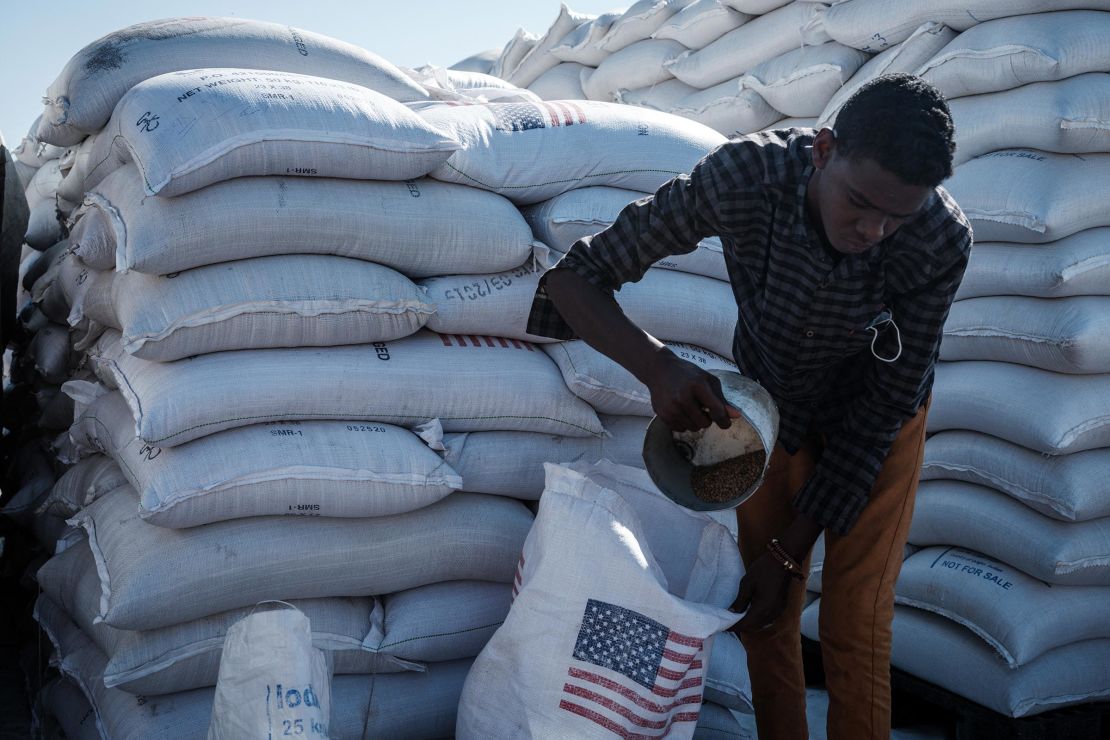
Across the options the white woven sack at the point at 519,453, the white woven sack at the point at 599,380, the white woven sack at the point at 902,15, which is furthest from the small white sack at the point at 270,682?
the white woven sack at the point at 902,15

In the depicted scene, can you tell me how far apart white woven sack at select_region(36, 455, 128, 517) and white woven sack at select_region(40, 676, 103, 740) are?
0.44 meters

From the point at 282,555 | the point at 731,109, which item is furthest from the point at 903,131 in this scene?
the point at 731,109

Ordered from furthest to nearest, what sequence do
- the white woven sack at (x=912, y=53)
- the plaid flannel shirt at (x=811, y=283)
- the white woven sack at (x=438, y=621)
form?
the white woven sack at (x=912, y=53), the white woven sack at (x=438, y=621), the plaid flannel shirt at (x=811, y=283)

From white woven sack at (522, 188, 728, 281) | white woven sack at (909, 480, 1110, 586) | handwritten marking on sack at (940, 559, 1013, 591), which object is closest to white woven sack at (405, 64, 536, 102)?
white woven sack at (522, 188, 728, 281)

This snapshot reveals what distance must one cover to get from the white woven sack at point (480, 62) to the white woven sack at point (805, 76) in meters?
2.48

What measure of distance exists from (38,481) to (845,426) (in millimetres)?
2703

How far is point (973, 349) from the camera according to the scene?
2971mm

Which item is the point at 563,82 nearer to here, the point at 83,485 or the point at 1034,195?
the point at 1034,195

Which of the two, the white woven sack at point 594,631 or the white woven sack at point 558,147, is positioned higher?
the white woven sack at point 558,147

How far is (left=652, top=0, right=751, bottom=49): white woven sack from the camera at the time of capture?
4.09 m

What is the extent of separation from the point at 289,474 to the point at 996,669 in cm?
176

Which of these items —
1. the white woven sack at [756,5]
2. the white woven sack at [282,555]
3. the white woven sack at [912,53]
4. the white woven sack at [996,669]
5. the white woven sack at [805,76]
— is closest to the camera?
the white woven sack at [282,555]

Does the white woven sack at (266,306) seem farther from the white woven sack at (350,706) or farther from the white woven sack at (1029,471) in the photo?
the white woven sack at (1029,471)

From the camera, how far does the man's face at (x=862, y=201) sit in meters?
1.54
